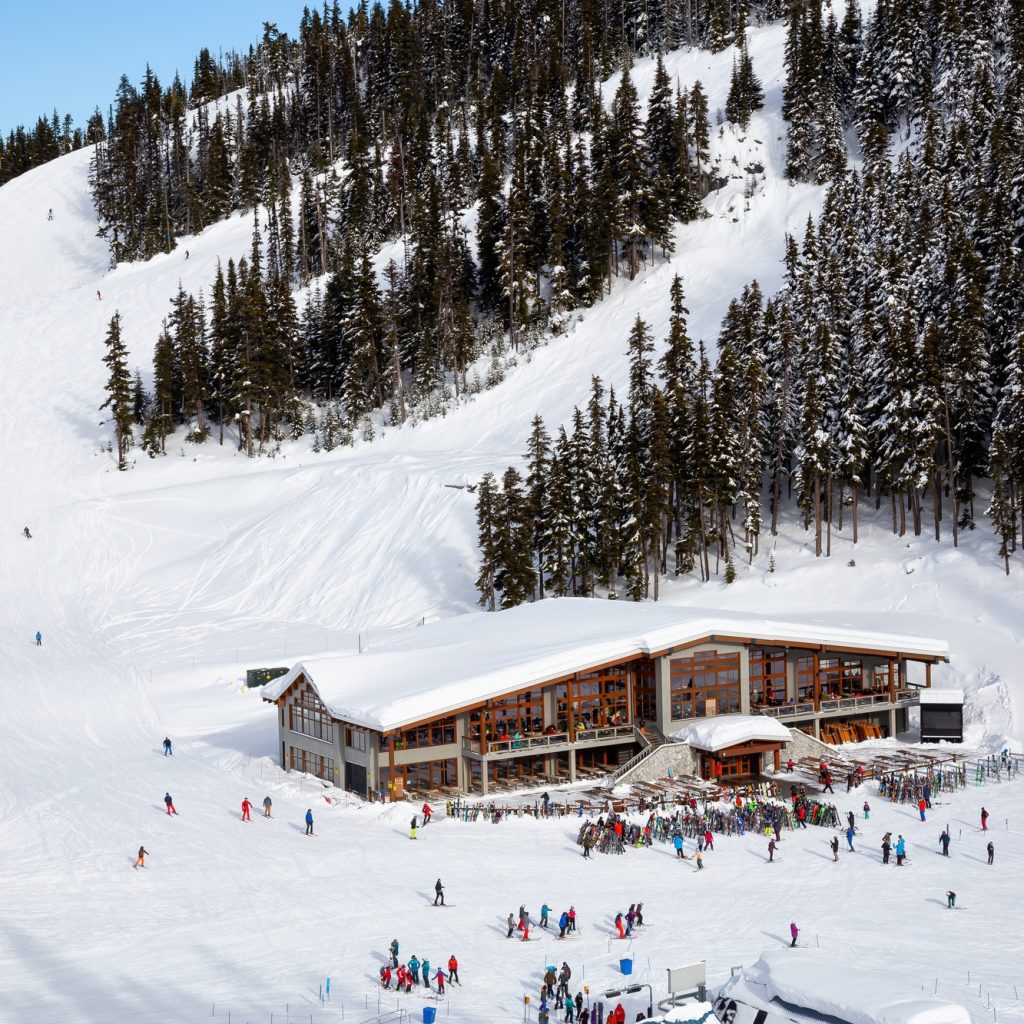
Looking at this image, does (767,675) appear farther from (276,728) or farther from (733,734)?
(276,728)

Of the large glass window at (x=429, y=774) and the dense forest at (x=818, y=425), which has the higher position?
the dense forest at (x=818, y=425)

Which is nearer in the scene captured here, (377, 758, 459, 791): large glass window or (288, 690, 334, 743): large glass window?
(377, 758, 459, 791): large glass window

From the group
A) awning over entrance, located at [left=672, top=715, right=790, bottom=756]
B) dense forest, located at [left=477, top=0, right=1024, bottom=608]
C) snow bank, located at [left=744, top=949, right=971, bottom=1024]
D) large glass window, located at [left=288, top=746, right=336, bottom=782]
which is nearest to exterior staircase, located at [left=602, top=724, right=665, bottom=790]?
awning over entrance, located at [left=672, top=715, right=790, bottom=756]

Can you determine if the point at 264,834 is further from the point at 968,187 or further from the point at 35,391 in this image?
the point at 35,391

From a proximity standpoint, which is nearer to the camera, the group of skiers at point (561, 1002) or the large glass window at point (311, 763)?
the group of skiers at point (561, 1002)

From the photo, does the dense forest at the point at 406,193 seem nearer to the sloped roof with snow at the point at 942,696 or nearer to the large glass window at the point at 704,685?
the large glass window at the point at 704,685

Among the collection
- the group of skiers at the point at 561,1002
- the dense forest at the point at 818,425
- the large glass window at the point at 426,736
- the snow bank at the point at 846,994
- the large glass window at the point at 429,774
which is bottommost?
the group of skiers at the point at 561,1002

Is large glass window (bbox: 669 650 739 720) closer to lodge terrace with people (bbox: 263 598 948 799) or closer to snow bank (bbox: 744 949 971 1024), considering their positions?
lodge terrace with people (bbox: 263 598 948 799)

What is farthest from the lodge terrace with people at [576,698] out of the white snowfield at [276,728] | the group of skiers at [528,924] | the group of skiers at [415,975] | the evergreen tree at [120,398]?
the evergreen tree at [120,398]
